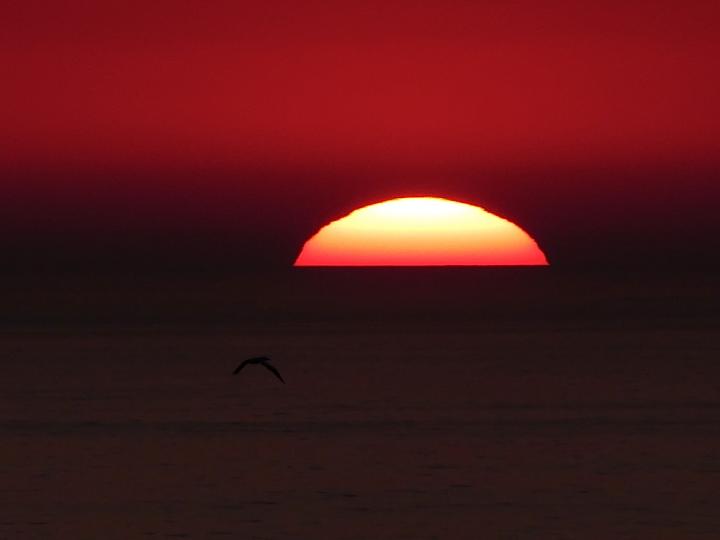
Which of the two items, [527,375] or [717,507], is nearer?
[717,507]

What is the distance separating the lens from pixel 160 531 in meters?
25.8

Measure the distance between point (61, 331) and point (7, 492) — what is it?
80674 millimetres

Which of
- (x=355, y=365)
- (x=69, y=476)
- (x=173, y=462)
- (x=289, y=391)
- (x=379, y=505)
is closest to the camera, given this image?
(x=379, y=505)

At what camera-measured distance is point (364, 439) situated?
38.2 meters

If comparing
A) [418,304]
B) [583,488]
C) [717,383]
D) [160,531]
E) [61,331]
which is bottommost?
[160,531]

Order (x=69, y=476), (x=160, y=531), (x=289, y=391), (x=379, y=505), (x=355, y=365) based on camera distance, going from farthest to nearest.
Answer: (x=355, y=365), (x=289, y=391), (x=69, y=476), (x=379, y=505), (x=160, y=531)

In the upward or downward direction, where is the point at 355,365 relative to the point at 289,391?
upward

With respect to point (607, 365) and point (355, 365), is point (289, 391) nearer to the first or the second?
point (355, 365)

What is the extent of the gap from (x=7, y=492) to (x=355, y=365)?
38221 millimetres

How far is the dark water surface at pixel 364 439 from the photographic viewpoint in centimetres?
2698

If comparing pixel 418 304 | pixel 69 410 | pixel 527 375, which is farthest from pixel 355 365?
pixel 418 304

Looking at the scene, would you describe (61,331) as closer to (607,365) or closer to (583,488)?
(607,365)

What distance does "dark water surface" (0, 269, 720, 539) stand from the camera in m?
27.0

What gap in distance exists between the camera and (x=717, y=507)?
2733 cm
